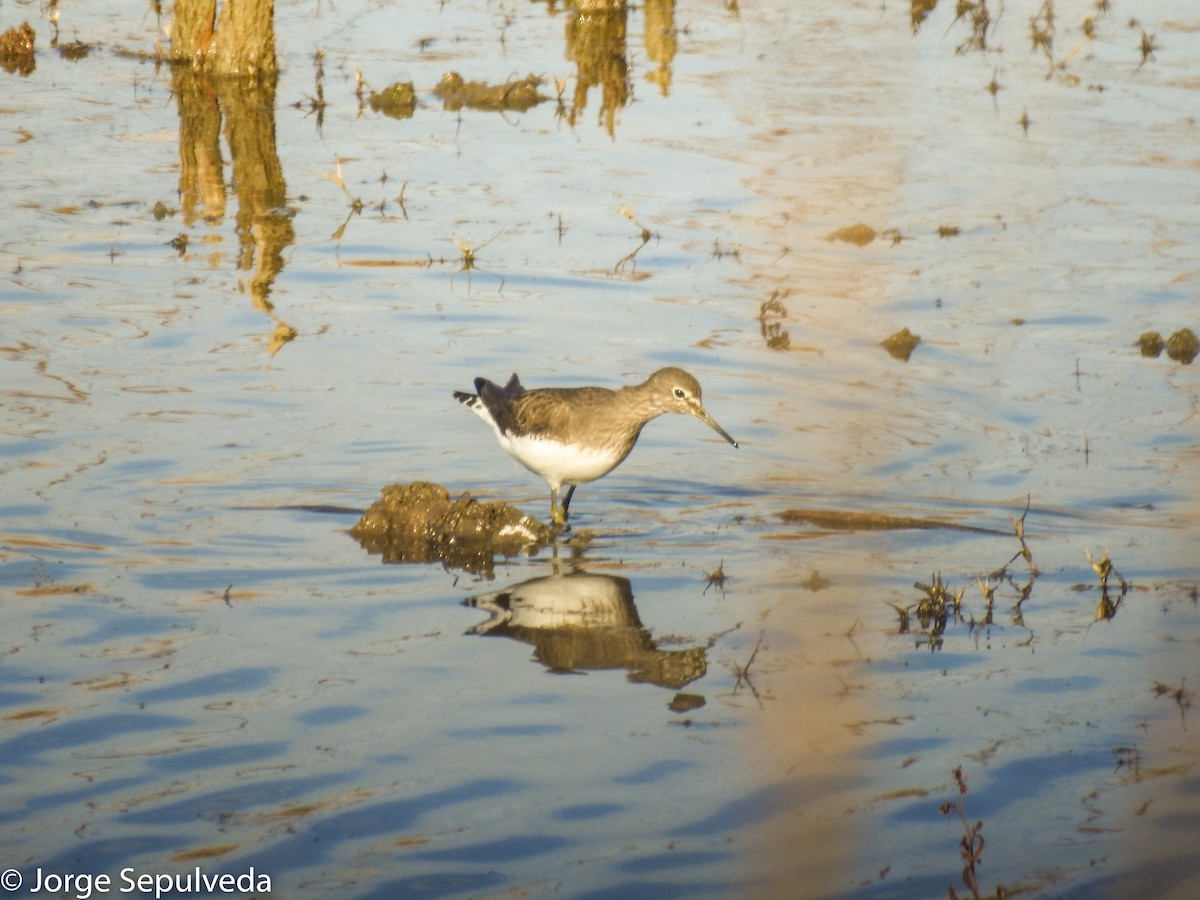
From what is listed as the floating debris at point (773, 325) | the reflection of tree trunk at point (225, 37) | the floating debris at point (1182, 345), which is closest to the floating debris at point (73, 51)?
the reflection of tree trunk at point (225, 37)

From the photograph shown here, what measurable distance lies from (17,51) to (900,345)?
1099cm

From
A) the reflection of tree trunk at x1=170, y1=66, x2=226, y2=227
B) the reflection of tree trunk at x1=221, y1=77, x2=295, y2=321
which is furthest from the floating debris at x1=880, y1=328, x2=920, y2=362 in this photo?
the reflection of tree trunk at x1=170, y1=66, x2=226, y2=227

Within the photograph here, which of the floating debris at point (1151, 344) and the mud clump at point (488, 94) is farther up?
the mud clump at point (488, 94)

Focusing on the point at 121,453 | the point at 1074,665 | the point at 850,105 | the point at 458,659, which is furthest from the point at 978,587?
the point at 850,105

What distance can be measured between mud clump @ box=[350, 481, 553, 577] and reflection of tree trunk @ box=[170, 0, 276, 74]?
956 centimetres

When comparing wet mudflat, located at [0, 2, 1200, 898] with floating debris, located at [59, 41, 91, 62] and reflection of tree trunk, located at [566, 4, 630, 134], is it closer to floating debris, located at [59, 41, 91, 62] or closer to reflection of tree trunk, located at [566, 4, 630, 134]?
reflection of tree trunk, located at [566, 4, 630, 134]

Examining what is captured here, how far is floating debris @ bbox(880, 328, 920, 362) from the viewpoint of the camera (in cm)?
991

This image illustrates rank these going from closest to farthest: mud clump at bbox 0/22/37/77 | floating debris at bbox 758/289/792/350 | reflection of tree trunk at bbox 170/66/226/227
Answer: floating debris at bbox 758/289/792/350, reflection of tree trunk at bbox 170/66/226/227, mud clump at bbox 0/22/37/77

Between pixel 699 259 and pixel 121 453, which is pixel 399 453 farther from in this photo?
pixel 699 259

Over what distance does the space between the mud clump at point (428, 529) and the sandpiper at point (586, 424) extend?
453mm

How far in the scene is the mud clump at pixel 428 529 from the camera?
286 inches

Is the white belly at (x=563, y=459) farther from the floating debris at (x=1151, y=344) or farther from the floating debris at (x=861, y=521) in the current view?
the floating debris at (x=1151, y=344)

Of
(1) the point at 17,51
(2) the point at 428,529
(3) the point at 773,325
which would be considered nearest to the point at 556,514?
(2) the point at 428,529

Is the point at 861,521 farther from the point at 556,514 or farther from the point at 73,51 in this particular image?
the point at 73,51
